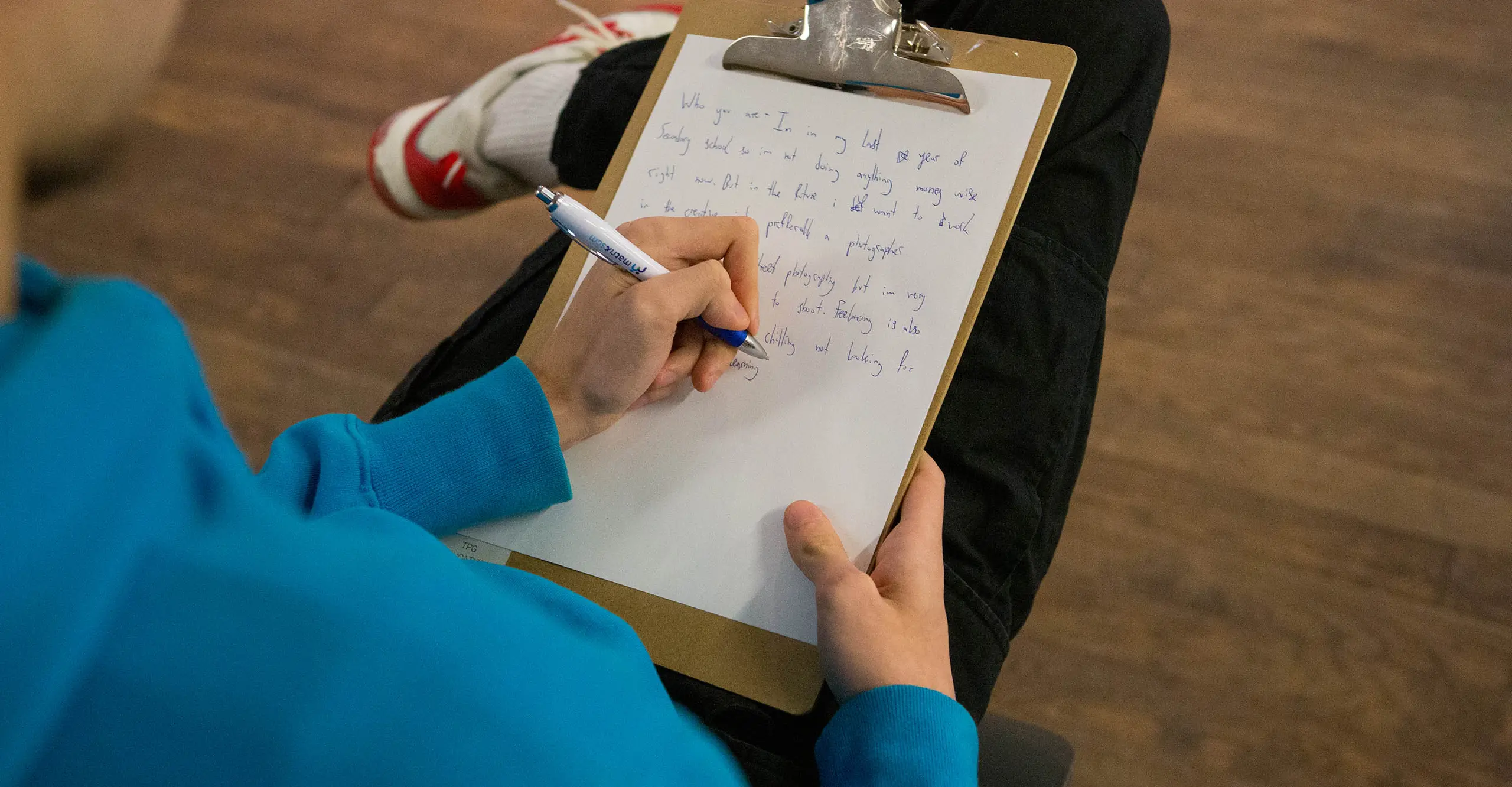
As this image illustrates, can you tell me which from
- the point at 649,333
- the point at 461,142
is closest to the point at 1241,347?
the point at 649,333

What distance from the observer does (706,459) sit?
587mm

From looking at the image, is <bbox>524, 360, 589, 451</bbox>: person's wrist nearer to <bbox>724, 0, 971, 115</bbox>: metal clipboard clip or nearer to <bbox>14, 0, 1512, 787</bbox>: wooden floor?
<bbox>724, 0, 971, 115</bbox>: metal clipboard clip

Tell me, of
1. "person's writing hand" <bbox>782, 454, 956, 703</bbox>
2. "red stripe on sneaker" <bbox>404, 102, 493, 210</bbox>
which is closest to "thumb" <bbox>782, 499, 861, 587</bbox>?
"person's writing hand" <bbox>782, 454, 956, 703</bbox>

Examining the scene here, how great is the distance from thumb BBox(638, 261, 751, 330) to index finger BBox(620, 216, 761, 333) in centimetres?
2

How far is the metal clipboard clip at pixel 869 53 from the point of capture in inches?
24.5

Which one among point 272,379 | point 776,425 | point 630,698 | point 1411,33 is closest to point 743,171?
point 776,425

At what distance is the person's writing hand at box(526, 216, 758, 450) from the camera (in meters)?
0.55

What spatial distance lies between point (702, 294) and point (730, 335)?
0.03 m

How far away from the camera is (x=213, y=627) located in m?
0.28

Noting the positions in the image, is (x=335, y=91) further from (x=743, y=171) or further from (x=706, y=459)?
(x=706, y=459)

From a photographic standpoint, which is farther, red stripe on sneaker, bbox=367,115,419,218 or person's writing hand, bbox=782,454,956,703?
red stripe on sneaker, bbox=367,115,419,218

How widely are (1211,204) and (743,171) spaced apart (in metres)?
0.74

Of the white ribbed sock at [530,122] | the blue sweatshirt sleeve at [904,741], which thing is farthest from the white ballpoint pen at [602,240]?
the white ribbed sock at [530,122]

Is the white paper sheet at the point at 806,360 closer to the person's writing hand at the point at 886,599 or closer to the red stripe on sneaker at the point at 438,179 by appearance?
the person's writing hand at the point at 886,599
